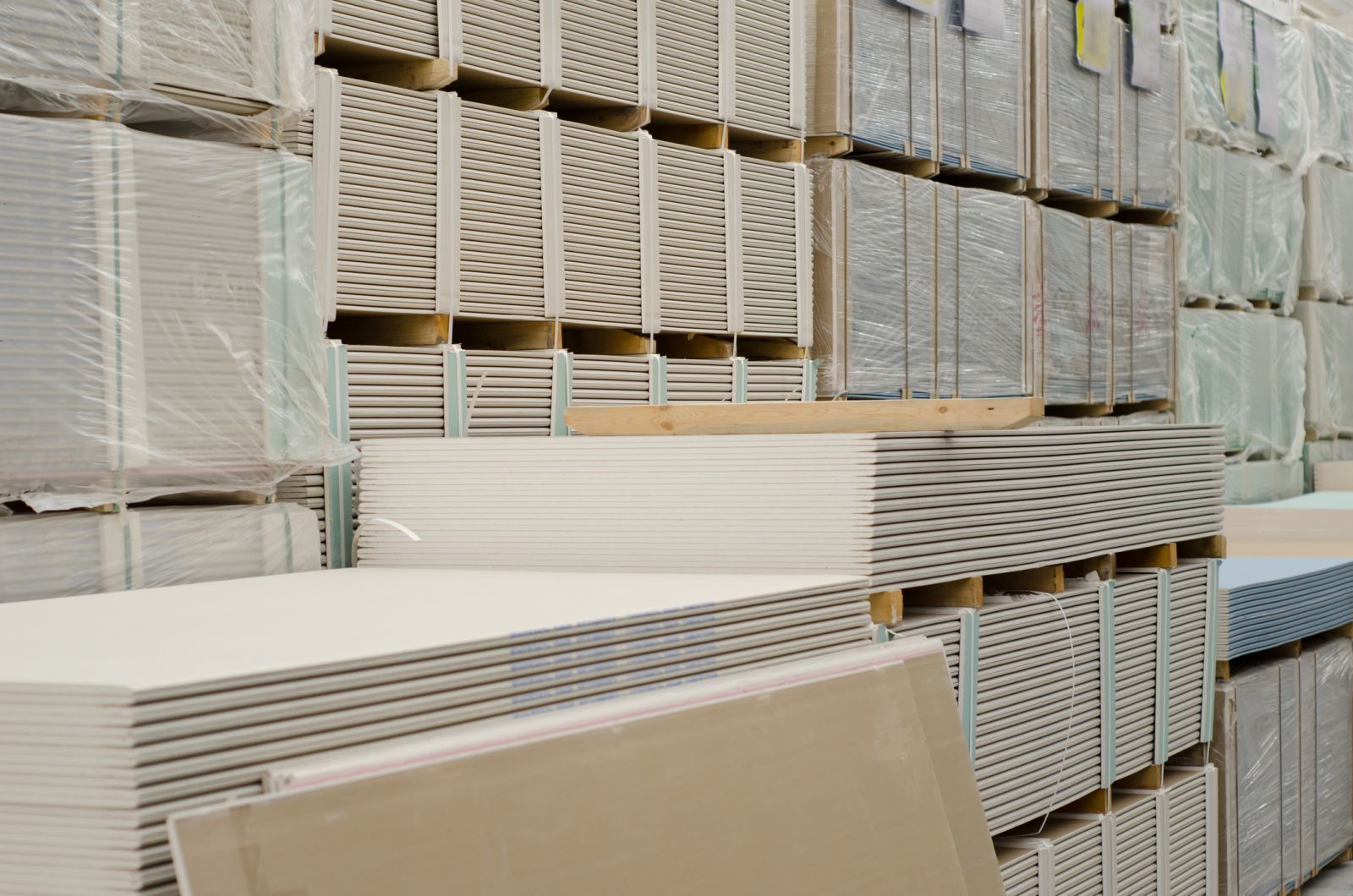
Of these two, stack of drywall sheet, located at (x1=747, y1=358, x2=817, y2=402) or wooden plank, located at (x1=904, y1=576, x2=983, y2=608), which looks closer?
wooden plank, located at (x1=904, y1=576, x2=983, y2=608)

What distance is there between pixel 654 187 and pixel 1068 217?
9.91 feet

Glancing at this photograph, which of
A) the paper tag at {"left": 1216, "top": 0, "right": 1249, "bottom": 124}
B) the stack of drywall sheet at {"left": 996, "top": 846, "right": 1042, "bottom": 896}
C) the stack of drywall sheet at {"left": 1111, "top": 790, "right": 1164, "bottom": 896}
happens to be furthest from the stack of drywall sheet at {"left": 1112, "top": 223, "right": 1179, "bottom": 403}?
the stack of drywall sheet at {"left": 996, "top": 846, "right": 1042, "bottom": 896}

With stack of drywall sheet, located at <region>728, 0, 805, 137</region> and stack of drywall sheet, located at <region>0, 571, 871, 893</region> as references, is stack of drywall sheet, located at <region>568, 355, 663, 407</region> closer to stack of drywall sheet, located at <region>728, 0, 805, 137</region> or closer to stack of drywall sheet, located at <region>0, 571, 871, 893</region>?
stack of drywall sheet, located at <region>728, 0, 805, 137</region>

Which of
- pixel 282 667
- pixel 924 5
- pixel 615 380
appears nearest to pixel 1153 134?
pixel 924 5

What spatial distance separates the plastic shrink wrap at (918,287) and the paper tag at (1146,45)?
1418mm

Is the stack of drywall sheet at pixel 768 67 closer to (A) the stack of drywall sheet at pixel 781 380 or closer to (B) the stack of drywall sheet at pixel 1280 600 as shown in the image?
(A) the stack of drywall sheet at pixel 781 380

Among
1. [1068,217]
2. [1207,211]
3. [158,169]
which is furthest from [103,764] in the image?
[1207,211]

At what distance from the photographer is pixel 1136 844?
5.12 m

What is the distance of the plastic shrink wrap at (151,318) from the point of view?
3.15 m

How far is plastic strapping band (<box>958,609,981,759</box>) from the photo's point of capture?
4148mm

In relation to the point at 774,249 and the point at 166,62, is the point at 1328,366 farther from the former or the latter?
the point at 166,62

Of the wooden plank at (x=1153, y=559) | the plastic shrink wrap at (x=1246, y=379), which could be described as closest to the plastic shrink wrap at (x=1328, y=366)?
the plastic shrink wrap at (x=1246, y=379)

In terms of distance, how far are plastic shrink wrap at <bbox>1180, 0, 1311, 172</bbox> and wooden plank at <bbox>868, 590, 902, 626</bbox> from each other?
5.65 m

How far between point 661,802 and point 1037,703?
2.29m
